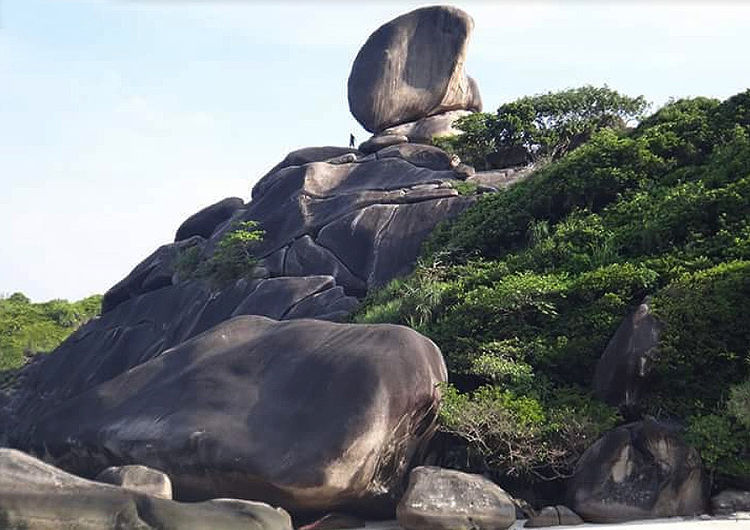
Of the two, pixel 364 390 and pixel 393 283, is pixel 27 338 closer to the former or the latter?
pixel 393 283

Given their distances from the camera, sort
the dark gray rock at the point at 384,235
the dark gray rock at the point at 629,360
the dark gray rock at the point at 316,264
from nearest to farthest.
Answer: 1. the dark gray rock at the point at 629,360
2. the dark gray rock at the point at 384,235
3. the dark gray rock at the point at 316,264

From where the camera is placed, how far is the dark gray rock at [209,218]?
3100 cm

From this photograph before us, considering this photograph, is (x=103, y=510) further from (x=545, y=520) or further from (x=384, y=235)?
(x=384, y=235)

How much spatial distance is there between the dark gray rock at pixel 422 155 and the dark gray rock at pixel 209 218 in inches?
209

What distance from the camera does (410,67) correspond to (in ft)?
110

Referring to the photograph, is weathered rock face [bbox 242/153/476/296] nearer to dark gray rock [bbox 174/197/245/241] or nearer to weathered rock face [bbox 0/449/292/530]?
dark gray rock [bbox 174/197/245/241]

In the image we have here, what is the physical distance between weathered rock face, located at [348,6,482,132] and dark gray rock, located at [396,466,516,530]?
23.6 meters

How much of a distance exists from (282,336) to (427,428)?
2250 mm

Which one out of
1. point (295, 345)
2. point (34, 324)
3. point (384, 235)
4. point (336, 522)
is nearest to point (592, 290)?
point (295, 345)

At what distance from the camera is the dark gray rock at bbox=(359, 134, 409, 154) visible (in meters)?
30.3

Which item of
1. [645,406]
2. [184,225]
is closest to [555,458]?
[645,406]

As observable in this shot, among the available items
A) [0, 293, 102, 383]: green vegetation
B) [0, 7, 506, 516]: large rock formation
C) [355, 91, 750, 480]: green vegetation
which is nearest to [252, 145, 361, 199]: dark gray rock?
[0, 7, 506, 516]: large rock formation

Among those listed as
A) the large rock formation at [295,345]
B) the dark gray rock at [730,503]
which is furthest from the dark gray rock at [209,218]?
the dark gray rock at [730,503]

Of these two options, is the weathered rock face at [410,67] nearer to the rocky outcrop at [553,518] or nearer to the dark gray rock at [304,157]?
the dark gray rock at [304,157]
